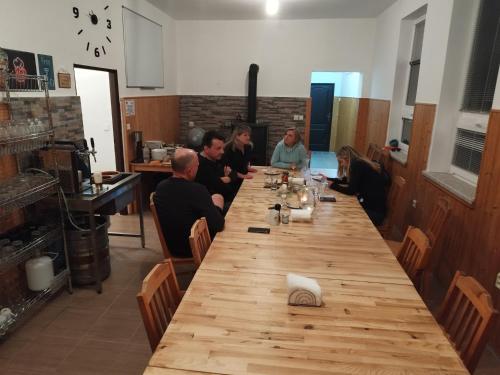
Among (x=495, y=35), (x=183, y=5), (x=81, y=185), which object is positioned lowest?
(x=81, y=185)

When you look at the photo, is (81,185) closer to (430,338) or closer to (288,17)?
(430,338)

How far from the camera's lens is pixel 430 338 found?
129 centimetres

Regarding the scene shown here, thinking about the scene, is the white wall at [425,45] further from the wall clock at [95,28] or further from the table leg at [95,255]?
the wall clock at [95,28]

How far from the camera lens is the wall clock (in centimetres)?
344

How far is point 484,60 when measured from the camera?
2.99 metres

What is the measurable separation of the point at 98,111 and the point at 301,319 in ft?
14.0

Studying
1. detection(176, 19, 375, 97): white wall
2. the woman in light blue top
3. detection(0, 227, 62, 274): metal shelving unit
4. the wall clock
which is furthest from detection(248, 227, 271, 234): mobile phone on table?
detection(176, 19, 375, 97): white wall

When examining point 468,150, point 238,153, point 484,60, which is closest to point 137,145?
point 238,153

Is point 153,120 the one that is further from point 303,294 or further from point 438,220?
Answer: point 303,294

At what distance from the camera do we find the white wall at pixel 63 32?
259 centimetres

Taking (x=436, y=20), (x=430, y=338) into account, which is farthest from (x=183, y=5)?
(x=430, y=338)

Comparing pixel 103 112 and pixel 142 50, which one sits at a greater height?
pixel 142 50

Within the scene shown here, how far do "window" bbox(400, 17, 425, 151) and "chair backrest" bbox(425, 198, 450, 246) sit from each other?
2099mm

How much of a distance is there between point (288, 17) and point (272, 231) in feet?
16.1
